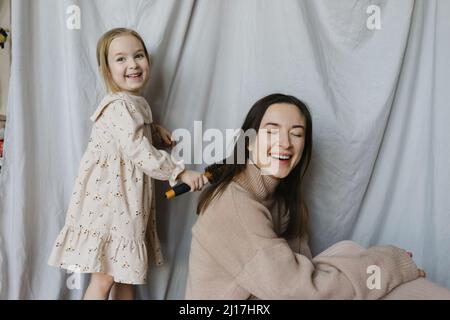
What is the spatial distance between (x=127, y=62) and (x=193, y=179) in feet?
1.19

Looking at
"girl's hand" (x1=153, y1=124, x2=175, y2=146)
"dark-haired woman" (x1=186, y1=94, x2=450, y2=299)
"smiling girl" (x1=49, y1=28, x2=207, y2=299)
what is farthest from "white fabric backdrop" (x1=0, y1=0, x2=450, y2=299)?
"dark-haired woman" (x1=186, y1=94, x2=450, y2=299)

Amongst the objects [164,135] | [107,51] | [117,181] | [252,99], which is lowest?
[117,181]

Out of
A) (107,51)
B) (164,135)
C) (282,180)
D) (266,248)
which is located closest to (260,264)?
(266,248)

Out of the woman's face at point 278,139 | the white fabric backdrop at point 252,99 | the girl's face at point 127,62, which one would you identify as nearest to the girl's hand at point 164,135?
the white fabric backdrop at point 252,99

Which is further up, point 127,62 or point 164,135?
point 127,62

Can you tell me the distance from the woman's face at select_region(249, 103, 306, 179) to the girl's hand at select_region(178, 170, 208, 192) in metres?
0.14

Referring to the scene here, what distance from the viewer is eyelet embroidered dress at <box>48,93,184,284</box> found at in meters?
1.09

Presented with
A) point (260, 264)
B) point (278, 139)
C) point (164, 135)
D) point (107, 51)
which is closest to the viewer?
point (260, 264)

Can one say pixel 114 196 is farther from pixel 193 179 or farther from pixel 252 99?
pixel 252 99

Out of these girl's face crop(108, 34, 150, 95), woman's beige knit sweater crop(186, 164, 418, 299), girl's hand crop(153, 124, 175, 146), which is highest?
girl's face crop(108, 34, 150, 95)

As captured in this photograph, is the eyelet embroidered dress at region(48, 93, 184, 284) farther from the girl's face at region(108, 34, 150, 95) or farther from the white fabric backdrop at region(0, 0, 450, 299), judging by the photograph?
the white fabric backdrop at region(0, 0, 450, 299)

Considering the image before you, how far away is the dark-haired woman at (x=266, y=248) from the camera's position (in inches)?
34.4

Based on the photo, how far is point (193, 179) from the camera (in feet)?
3.54
